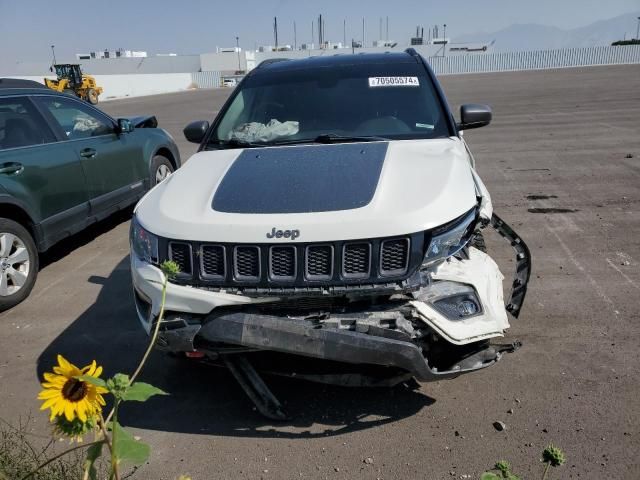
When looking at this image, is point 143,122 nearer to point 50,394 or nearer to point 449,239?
point 449,239

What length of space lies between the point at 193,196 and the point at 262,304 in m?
0.84

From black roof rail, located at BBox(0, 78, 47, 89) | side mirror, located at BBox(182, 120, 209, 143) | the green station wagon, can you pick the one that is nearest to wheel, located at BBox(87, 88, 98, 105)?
the green station wagon

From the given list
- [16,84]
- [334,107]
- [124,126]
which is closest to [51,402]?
[334,107]

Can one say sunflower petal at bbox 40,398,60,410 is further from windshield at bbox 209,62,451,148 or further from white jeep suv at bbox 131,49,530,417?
windshield at bbox 209,62,451,148

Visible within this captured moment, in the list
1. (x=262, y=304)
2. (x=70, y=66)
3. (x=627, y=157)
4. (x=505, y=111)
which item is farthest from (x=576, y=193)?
(x=70, y=66)

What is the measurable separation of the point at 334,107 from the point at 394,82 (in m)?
0.55

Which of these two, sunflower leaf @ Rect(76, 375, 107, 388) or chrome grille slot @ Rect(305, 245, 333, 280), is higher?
sunflower leaf @ Rect(76, 375, 107, 388)

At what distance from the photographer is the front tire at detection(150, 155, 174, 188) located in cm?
715

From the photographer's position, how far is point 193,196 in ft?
10.5

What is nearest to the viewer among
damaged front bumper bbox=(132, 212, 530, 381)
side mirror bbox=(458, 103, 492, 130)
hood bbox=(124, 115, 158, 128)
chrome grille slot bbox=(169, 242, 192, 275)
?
damaged front bumper bbox=(132, 212, 530, 381)

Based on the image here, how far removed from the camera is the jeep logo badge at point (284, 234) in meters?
2.68

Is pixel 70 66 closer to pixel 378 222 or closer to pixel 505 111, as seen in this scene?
pixel 505 111

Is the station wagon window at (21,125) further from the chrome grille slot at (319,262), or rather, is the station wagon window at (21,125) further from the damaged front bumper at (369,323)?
the chrome grille slot at (319,262)

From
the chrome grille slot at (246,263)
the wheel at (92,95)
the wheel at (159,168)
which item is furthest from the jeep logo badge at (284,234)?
the wheel at (92,95)
